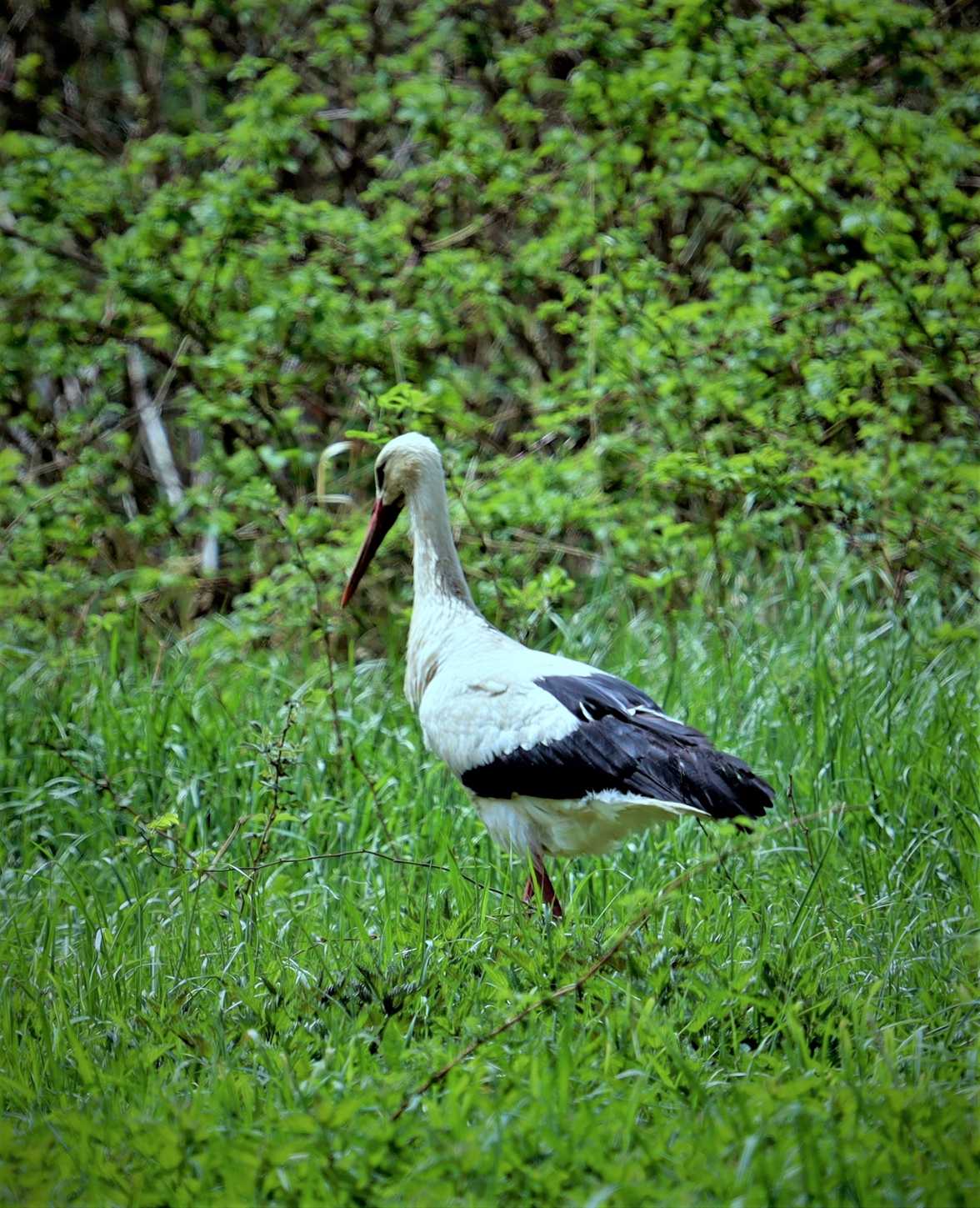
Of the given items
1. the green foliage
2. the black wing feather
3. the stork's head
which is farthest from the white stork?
the green foliage

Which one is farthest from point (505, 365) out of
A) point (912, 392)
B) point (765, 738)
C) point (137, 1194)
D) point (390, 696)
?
point (137, 1194)

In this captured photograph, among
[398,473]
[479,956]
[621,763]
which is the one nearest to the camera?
[479,956]

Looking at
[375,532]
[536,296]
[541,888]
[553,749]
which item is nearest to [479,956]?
[541,888]

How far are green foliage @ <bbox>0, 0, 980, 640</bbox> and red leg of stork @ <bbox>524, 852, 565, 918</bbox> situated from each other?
5.47ft

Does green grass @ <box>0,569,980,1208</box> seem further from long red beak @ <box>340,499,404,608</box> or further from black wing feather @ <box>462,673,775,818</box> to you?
long red beak @ <box>340,499,404,608</box>

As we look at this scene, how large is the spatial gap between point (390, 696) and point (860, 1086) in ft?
10.6

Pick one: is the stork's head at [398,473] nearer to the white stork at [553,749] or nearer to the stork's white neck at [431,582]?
the stork's white neck at [431,582]

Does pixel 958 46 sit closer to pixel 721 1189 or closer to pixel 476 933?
pixel 476 933

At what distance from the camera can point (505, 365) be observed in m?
8.84

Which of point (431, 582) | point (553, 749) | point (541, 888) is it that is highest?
point (431, 582)

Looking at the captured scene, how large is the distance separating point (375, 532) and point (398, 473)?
35 centimetres

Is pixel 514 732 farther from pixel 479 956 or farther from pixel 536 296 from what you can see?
pixel 536 296

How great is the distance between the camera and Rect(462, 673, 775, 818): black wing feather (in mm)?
3516

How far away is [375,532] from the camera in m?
4.93
